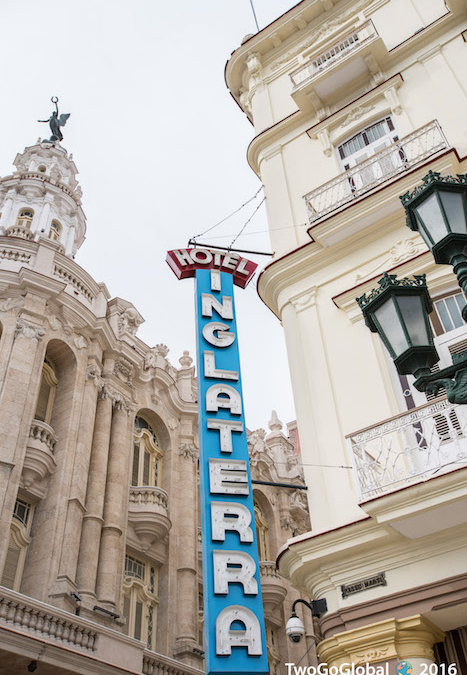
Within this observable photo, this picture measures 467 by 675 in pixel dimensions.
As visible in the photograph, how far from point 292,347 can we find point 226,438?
7.25 feet

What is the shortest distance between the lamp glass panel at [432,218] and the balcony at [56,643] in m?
10.5

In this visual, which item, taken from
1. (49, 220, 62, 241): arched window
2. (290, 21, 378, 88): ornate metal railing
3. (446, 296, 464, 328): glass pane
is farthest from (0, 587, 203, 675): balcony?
(49, 220, 62, 241): arched window

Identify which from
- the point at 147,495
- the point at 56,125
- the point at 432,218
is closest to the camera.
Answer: the point at 432,218

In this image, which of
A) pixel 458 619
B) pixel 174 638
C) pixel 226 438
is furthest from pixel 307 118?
pixel 174 638

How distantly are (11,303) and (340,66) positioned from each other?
11.3m

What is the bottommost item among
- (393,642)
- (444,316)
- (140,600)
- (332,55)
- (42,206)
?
(393,642)

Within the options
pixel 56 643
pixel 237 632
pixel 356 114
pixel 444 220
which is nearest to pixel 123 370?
pixel 56 643

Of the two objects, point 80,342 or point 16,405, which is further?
point 80,342

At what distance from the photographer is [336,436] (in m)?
10.2

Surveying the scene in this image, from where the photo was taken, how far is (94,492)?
17547 millimetres

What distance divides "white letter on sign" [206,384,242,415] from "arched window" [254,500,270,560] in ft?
47.1

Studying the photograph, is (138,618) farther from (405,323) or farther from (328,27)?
(328,27)

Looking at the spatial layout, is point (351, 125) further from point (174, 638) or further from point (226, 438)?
point (174, 638)

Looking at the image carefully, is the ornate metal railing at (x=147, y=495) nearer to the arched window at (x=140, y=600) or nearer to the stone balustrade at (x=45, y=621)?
the arched window at (x=140, y=600)
